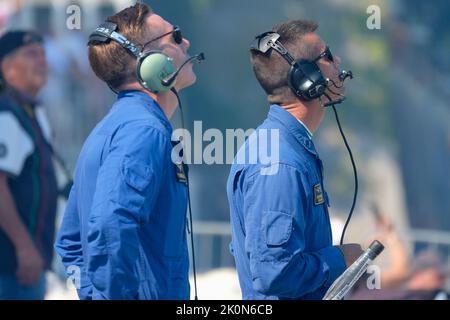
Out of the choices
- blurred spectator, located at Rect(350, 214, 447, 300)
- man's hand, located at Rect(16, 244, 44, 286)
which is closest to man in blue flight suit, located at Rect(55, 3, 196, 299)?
man's hand, located at Rect(16, 244, 44, 286)

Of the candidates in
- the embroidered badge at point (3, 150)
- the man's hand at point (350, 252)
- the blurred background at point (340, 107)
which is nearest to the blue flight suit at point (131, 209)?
the man's hand at point (350, 252)

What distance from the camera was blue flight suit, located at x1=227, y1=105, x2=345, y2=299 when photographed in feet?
13.1

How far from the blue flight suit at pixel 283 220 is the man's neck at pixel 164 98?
0.29 metres

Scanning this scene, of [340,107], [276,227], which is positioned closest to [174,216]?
[276,227]

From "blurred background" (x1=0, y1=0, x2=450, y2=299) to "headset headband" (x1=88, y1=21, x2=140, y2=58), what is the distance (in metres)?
2.98

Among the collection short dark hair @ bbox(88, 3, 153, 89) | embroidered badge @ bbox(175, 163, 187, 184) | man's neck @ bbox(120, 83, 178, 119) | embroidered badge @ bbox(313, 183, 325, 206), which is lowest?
embroidered badge @ bbox(313, 183, 325, 206)

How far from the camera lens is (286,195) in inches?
157

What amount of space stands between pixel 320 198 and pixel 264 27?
10.3 meters

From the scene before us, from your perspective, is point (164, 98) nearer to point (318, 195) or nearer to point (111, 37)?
point (111, 37)

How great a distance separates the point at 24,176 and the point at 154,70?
236 centimetres

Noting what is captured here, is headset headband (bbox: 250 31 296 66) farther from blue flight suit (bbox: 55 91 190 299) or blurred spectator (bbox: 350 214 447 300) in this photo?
blurred spectator (bbox: 350 214 447 300)

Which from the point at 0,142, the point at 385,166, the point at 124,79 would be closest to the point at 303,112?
the point at 124,79

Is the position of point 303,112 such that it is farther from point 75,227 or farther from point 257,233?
point 75,227

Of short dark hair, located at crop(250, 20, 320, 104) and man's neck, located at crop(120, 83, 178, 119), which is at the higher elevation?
short dark hair, located at crop(250, 20, 320, 104)
